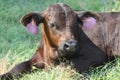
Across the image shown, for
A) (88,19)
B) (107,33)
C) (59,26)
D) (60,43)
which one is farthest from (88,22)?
(60,43)

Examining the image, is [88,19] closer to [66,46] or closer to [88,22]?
[88,22]

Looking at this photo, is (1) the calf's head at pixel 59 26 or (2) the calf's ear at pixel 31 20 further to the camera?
(2) the calf's ear at pixel 31 20

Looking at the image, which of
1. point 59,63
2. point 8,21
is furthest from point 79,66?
point 8,21

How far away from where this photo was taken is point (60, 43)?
718cm

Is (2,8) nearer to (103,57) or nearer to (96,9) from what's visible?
(96,9)

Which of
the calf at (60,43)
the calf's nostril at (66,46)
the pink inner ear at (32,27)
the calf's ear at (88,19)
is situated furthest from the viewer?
the calf's ear at (88,19)

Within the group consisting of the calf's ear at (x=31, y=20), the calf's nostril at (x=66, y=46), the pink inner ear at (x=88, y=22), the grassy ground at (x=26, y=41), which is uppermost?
the calf's ear at (x=31, y=20)

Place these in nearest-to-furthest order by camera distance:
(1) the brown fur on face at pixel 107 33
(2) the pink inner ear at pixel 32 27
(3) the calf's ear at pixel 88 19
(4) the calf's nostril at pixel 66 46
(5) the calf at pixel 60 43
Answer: (4) the calf's nostril at pixel 66 46
(5) the calf at pixel 60 43
(2) the pink inner ear at pixel 32 27
(3) the calf's ear at pixel 88 19
(1) the brown fur on face at pixel 107 33

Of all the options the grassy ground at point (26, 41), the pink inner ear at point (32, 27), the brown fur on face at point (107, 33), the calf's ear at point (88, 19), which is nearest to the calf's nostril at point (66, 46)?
the grassy ground at point (26, 41)

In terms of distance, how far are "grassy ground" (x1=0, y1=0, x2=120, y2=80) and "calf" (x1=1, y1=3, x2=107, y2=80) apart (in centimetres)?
21

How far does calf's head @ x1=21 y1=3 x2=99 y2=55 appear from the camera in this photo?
7.13 metres

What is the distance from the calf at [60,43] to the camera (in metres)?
7.21

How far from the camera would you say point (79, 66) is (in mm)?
7617

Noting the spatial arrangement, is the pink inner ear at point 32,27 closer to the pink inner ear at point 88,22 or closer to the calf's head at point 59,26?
the calf's head at point 59,26
